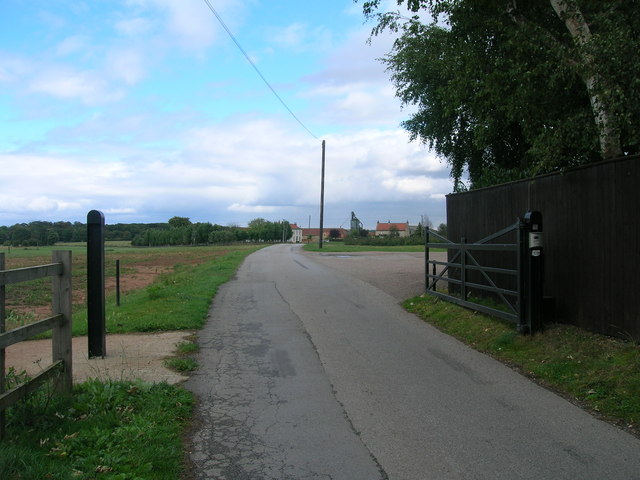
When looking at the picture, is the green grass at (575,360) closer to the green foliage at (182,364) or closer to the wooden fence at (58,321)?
the green foliage at (182,364)

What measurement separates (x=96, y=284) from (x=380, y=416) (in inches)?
177

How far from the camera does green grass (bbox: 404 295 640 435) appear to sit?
510cm

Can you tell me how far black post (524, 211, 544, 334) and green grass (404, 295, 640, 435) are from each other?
0.81 ft

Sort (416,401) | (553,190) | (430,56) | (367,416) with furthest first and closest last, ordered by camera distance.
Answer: (430,56)
(553,190)
(416,401)
(367,416)

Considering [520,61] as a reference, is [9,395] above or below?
below

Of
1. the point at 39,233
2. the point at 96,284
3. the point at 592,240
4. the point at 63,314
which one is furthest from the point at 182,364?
the point at 39,233

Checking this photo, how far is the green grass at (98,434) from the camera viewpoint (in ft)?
11.7

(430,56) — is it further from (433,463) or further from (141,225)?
(141,225)

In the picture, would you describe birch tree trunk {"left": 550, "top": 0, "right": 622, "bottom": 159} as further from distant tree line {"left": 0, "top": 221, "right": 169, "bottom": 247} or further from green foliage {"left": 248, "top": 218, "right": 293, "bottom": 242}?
green foliage {"left": 248, "top": 218, "right": 293, "bottom": 242}

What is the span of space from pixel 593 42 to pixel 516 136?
6459 mm

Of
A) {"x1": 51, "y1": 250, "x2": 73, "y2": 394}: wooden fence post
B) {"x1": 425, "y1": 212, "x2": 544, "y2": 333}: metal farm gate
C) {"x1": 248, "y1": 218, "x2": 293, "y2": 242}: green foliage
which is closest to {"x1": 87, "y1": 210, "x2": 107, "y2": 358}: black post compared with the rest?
{"x1": 51, "y1": 250, "x2": 73, "y2": 394}: wooden fence post

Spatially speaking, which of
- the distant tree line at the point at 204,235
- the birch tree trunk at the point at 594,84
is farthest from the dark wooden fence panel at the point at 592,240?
the distant tree line at the point at 204,235

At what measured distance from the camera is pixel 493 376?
6312 millimetres

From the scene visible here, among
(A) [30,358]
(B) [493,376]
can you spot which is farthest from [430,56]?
(A) [30,358]
